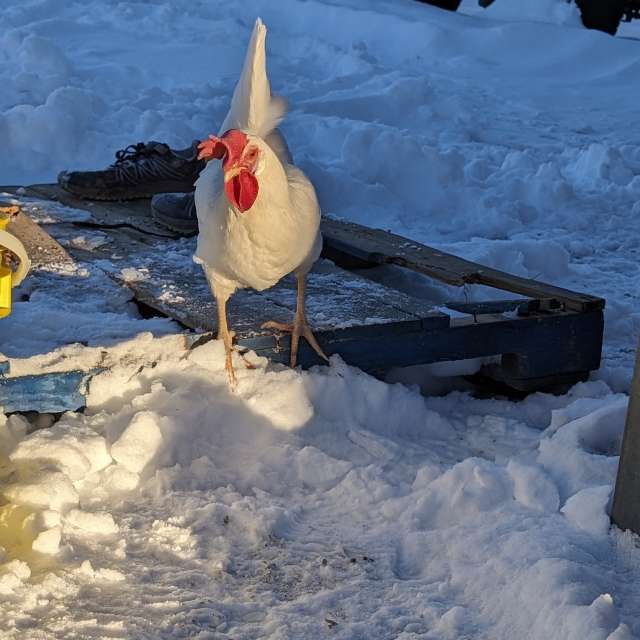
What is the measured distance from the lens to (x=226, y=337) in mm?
2846

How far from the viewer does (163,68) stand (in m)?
8.21

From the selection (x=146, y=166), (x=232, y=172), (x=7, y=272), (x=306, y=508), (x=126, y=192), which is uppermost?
(x=232, y=172)

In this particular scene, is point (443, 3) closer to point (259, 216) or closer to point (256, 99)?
point (256, 99)

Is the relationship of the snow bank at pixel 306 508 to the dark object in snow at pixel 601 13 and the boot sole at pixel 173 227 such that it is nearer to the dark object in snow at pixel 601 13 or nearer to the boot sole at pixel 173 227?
the boot sole at pixel 173 227

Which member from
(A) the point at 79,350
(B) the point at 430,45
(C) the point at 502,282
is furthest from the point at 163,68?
(A) the point at 79,350

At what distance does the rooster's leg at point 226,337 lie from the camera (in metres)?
2.79

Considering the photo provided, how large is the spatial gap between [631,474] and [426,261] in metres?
1.84

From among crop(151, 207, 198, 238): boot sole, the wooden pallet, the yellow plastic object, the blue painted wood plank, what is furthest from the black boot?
the yellow plastic object

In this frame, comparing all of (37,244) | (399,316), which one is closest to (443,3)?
(37,244)

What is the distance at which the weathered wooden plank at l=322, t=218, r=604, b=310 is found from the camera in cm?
344

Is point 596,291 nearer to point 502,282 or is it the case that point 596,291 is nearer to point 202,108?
point 502,282

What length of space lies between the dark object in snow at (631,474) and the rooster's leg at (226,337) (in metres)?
1.14

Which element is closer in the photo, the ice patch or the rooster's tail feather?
the ice patch

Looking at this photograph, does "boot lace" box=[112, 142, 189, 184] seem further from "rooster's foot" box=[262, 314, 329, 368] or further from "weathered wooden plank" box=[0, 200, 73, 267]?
"rooster's foot" box=[262, 314, 329, 368]
